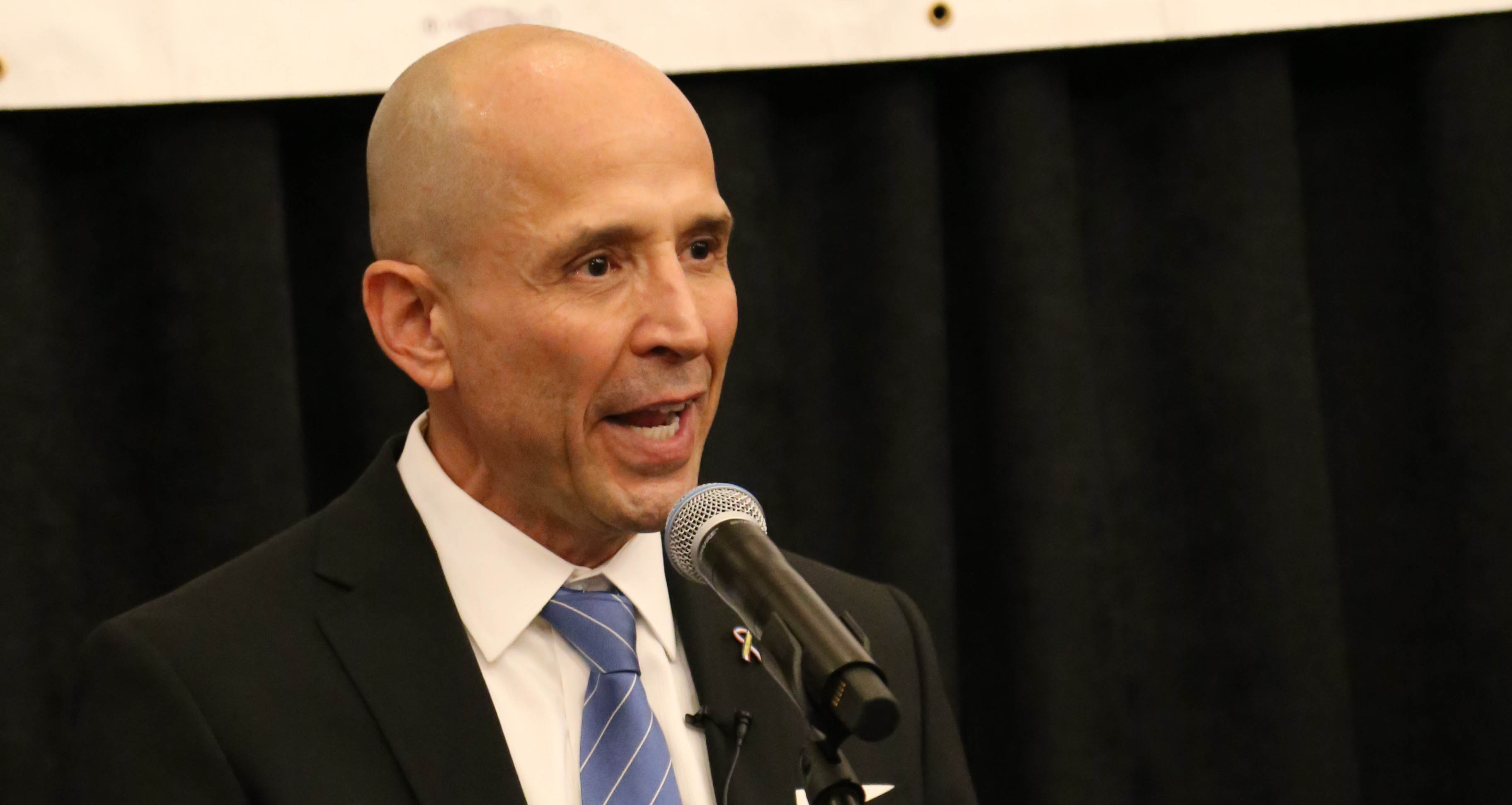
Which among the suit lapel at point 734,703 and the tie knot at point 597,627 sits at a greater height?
the tie knot at point 597,627

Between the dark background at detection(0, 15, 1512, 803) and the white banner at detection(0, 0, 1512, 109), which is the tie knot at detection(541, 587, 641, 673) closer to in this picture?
the dark background at detection(0, 15, 1512, 803)

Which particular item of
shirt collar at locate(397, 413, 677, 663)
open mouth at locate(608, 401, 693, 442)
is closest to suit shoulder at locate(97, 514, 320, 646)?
shirt collar at locate(397, 413, 677, 663)

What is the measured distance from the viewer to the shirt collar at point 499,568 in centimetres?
157

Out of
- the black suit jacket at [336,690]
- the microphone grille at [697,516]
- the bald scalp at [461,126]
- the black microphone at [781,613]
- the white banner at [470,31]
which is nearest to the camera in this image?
the black microphone at [781,613]

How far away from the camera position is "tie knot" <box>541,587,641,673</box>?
1.55 meters

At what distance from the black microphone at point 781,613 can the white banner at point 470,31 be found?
111cm

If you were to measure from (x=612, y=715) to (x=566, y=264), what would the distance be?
0.46 meters

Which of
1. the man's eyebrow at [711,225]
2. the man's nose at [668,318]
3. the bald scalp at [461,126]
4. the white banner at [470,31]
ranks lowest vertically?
the man's nose at [668,318]

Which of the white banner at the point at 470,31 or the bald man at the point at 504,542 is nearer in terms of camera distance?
the bald man at the point at 504,542

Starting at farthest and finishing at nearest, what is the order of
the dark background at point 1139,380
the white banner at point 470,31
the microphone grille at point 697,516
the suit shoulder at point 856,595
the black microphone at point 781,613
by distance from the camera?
the dark background at point 1139,380 → the white banner at point 470,31 → the suit shoulder at point 856,595 → the microphone grille at point 697,516 → the black microphone at point 781,613

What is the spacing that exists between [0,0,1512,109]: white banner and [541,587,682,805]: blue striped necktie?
2.94 ft

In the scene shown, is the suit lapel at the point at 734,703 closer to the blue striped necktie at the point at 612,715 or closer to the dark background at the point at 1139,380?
the blue striped necktie at the point at 612,715

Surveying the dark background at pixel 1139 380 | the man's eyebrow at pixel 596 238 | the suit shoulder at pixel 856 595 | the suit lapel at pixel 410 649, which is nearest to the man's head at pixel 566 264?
the man's eyebrow at pixel 596 238

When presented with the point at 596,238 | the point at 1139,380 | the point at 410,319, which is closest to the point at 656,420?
the point at 596,238
